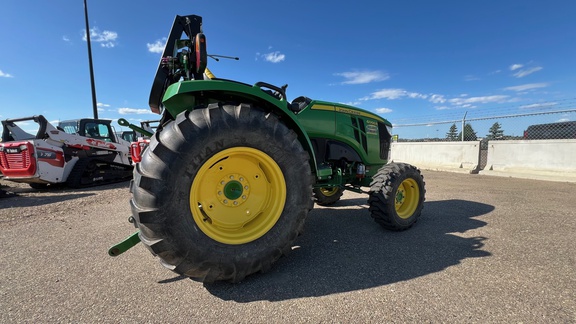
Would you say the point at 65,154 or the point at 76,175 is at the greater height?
the point at 65,154

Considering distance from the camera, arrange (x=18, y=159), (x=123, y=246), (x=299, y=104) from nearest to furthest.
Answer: (x=123, y=246), (x=299, y=104), (x=18, y=159)

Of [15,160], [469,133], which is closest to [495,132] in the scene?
[469,133]

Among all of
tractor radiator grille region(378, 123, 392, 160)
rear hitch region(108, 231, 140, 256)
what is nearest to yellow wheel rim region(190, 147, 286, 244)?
rear hitch region(108, 231, 140, 256)

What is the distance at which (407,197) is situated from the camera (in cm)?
366

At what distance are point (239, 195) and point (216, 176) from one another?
24 cm

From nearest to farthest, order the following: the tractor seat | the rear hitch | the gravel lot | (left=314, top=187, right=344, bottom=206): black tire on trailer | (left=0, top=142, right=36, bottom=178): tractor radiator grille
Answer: the gravel lot
the rear hitch
the tractor seat
(left=314, top=187, right=344, bottom=206): black tire on trailer
(left=0, top=142, right=36, bottom=178): tractor radiator grille

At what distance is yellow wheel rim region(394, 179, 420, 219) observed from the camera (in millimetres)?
3551

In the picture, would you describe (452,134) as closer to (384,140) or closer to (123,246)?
(384,140)

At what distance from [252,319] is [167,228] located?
2.62 feet

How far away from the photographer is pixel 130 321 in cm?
171

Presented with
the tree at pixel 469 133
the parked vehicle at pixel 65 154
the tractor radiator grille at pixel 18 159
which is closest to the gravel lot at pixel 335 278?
the tractor radiator grille at pixel 18 159

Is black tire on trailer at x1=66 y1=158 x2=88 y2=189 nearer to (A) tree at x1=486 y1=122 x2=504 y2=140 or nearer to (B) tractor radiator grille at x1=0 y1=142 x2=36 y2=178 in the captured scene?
(B) tractor radiator grille at x1=0 y1=142 x2=36 y2=178

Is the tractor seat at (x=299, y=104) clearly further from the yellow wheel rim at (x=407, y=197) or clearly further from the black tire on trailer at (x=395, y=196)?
the yellow wheel rim at (x=407, y=197)

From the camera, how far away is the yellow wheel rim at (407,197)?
3.55m
